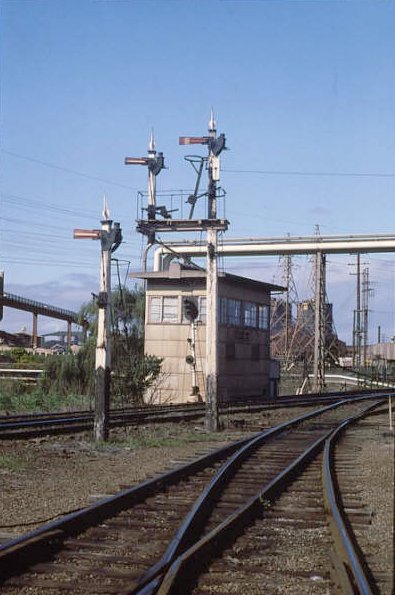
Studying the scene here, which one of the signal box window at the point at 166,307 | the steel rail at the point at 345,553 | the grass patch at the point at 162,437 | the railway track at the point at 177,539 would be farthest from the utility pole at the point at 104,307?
the signal box window at the point at 166,307

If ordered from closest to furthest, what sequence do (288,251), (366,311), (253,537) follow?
(253,537) → (288,251) → (366,311)

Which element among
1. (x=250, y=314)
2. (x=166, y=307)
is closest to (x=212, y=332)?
(x=166, y=307)

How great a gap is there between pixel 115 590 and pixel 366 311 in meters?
77.6

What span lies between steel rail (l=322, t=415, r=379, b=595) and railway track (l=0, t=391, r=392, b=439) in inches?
317

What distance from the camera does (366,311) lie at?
8069 centimetres

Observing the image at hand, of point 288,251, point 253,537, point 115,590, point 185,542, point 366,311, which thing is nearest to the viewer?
point 115,590

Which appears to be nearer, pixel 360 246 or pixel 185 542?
pixel 185 542

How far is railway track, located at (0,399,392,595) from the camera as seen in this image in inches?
218

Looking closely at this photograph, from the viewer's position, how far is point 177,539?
6555mm

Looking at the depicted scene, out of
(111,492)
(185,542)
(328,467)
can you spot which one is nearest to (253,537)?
(185,542)

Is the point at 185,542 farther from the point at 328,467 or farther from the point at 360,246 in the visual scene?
the point at 360,246

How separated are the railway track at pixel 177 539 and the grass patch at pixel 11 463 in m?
2.68

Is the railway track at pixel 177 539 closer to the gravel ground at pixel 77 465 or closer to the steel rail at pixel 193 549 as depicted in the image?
the steel rail at pixel 193 549

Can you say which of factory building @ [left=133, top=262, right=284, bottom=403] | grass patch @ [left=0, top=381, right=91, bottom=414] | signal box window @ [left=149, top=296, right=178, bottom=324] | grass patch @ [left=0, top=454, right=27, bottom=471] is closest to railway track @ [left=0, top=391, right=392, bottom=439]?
grass patch @ [left=0, top=454, right=27, bottom=471]
